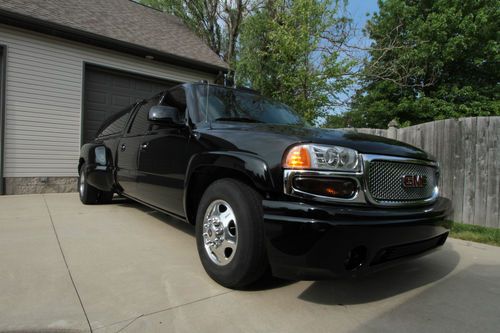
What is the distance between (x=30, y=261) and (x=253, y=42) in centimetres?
1224

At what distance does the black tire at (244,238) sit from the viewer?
230 cm

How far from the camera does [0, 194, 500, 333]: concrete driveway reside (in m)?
2.17

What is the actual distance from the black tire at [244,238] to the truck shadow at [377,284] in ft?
1.57

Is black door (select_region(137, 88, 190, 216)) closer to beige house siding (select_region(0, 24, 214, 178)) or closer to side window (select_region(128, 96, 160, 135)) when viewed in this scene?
side window (select_region(128, 96, 160, 135))

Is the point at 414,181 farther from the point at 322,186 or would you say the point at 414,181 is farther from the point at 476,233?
the point at 476,233

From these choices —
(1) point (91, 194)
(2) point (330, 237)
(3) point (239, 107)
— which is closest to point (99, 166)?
(1) point (91, 194)

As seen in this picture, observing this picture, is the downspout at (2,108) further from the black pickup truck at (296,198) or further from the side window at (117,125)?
the black pickup truck at (296,198)

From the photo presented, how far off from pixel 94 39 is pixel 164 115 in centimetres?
634

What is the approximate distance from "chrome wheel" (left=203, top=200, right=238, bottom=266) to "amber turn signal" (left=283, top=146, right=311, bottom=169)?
58cm

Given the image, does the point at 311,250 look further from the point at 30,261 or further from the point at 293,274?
the point at 30,261

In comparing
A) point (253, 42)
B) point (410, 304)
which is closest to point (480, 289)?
point (410, 304)

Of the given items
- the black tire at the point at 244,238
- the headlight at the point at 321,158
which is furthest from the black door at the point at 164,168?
the headlight at the point at 321,158

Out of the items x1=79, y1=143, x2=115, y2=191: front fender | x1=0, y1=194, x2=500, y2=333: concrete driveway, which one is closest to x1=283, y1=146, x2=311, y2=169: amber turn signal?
x1=0, y1=194, x2=500, y2=333: concrete driveway

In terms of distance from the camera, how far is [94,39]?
8.34m
